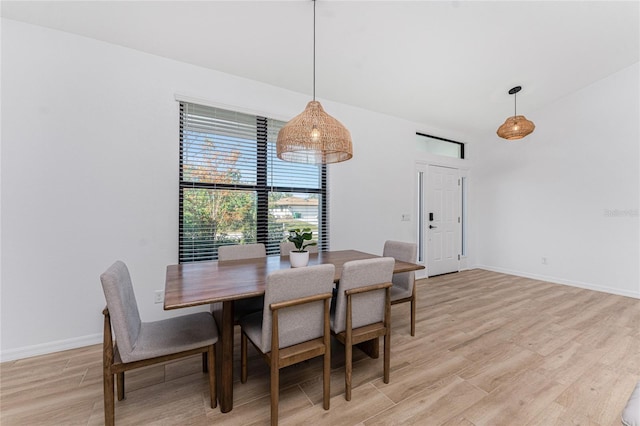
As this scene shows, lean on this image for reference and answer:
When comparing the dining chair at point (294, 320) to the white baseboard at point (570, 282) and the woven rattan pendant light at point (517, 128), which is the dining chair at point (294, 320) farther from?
the white baseboard at point (570, 282)

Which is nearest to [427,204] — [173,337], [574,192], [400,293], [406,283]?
[574,192]

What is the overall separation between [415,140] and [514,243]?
2.77 meters

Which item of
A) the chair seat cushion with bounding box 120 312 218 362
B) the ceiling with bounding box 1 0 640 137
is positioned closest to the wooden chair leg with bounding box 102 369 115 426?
the chair seat cushion with bounding box 120 312 218 362

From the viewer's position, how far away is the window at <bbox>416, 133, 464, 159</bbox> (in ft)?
15.6

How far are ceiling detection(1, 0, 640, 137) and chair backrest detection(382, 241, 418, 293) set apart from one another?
7.00 feet

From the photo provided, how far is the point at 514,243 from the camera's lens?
4.96 metres

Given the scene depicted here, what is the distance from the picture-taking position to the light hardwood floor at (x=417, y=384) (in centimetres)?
156

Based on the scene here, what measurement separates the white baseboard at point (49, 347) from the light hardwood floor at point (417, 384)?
0.06m

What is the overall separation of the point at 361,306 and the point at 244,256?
4.33 ft

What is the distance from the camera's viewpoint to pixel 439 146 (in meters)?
5.06

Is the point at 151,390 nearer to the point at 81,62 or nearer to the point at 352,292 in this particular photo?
the point at 352,292

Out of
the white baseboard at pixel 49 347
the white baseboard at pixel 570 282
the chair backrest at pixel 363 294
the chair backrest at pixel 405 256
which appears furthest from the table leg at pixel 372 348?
the white baseboard at pixel 570 282

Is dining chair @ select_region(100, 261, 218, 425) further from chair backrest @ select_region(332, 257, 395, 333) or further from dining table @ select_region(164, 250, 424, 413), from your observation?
chair backrest @ select_region(332, 257, 395, 333)

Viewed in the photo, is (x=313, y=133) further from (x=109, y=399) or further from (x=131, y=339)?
(x=109, y=399)
